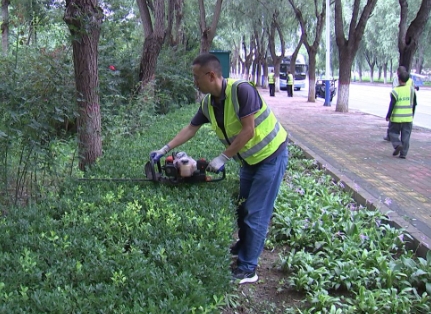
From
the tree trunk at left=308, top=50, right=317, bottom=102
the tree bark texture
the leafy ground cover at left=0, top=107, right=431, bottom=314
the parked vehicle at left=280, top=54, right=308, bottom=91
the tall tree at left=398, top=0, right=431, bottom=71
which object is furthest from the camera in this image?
the parked vehicle at left=280, top=54, right=308, bottom=91

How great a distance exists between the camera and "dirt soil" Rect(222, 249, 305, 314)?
3.05 meters

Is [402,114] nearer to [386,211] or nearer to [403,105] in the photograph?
[403,105]

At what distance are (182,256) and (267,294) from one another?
3.31 ft

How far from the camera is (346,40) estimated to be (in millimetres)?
16641

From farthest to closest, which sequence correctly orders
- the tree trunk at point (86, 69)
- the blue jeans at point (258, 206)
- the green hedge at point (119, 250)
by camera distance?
1. the tree trunk at point (86, 69)
2. the blue jeans at point (258, 206)
3. the green hedge at point (119, 250)

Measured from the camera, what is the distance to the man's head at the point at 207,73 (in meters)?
3.19

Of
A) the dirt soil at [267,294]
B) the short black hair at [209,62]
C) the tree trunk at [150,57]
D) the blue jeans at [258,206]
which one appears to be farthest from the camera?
the tree trunk at [150,57]

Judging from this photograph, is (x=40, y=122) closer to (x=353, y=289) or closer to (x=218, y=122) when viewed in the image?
(x=218, y=122)

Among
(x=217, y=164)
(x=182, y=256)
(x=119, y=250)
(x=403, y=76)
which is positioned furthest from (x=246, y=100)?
(x=403, y=76)

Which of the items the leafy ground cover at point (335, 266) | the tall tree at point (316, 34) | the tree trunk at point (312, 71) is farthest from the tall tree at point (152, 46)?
the tree trunk at point (312, 71)

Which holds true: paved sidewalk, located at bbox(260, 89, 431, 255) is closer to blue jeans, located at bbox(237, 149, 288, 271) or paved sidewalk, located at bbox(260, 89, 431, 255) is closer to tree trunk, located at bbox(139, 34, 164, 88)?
blue jeans, located at bbox(237, 149, 288, 271)

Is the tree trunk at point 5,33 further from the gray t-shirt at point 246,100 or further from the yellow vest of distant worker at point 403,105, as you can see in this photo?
→ the yellow vest of distant worker at point 403,105

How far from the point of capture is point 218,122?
3461mm

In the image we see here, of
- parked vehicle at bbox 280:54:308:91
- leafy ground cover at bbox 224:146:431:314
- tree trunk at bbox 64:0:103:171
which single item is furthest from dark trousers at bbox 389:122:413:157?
parked vehicle at bbox 280:54:308:91
